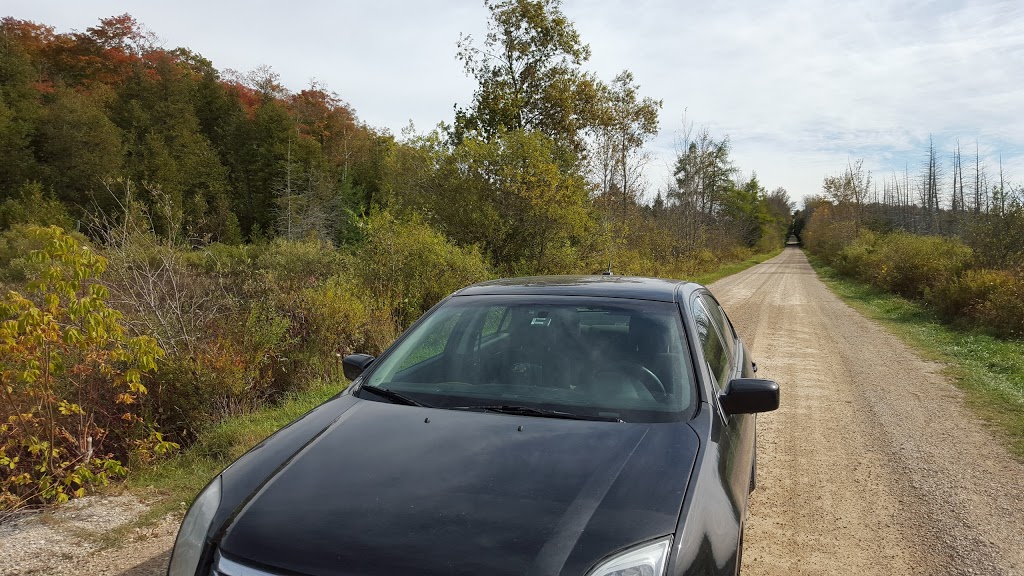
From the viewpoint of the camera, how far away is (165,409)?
261 inches

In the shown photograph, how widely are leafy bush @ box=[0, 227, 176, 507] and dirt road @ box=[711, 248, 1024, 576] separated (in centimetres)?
461

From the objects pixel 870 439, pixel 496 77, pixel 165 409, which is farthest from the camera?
pixel 496 77

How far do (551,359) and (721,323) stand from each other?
5.88 feet

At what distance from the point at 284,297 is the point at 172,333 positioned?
1.50 metres

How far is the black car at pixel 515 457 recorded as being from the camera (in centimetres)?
187

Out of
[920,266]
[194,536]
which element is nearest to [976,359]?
[920,266]

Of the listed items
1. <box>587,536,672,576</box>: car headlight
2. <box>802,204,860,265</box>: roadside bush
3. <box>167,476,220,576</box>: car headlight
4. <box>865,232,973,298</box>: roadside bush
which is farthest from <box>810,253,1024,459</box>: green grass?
<box>802,204,860,265</box>: roadside bush

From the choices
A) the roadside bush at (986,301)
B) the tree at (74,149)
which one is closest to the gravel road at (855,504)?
the roadside bush at (986,301)

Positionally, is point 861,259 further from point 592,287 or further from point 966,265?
point 592,287

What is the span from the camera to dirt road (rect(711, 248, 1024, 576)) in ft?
12.0

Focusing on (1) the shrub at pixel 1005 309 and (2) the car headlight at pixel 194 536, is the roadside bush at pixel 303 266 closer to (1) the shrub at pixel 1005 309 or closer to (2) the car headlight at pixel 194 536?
(2) the car headlight at pixel 194 536

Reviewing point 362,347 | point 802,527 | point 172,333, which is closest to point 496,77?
point 362,347

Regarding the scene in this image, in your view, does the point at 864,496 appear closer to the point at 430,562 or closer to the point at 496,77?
the point at 430,562

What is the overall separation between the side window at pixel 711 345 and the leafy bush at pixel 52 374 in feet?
13.4
